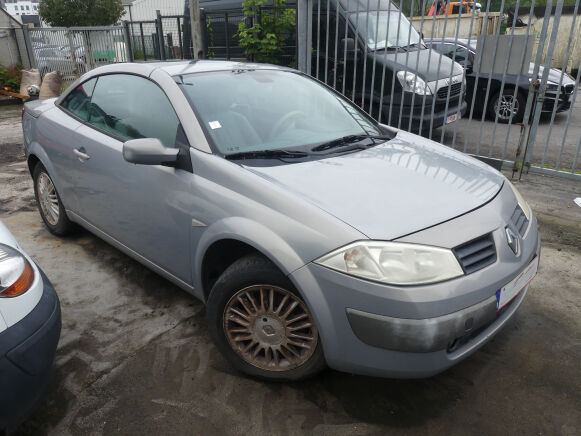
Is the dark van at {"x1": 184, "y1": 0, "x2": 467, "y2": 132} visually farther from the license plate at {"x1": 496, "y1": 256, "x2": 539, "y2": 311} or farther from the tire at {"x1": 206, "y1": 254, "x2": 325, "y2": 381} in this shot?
the tire at {"x1": 206, "y1": 254, "x2": 325, "y2": 381}

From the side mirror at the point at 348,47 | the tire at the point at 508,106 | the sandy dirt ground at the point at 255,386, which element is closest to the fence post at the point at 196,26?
the side mirror at the point at 348,47

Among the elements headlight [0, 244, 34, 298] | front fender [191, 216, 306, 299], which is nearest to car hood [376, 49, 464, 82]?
front fender [191, 216, 306, 299]

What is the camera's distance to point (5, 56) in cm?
1384

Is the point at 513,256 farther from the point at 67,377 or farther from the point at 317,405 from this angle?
the point at 67,377

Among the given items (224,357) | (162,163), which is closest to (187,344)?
(224,357)

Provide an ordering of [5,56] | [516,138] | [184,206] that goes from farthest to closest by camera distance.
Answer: [5,56] → [516,138] → [184,206]

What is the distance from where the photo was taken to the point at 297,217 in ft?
6.66

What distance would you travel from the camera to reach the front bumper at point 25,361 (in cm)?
169

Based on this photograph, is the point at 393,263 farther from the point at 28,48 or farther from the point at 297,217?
the point at 28,48

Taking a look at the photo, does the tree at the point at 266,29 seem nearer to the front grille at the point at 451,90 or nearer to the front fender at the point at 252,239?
the front grille at the point at 451,90

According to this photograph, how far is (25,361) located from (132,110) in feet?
5.77

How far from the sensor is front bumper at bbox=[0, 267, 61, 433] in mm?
1693

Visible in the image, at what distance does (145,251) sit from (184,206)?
2.06 ft

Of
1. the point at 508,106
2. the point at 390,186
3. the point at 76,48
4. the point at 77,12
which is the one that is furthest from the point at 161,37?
the point at 77,12
